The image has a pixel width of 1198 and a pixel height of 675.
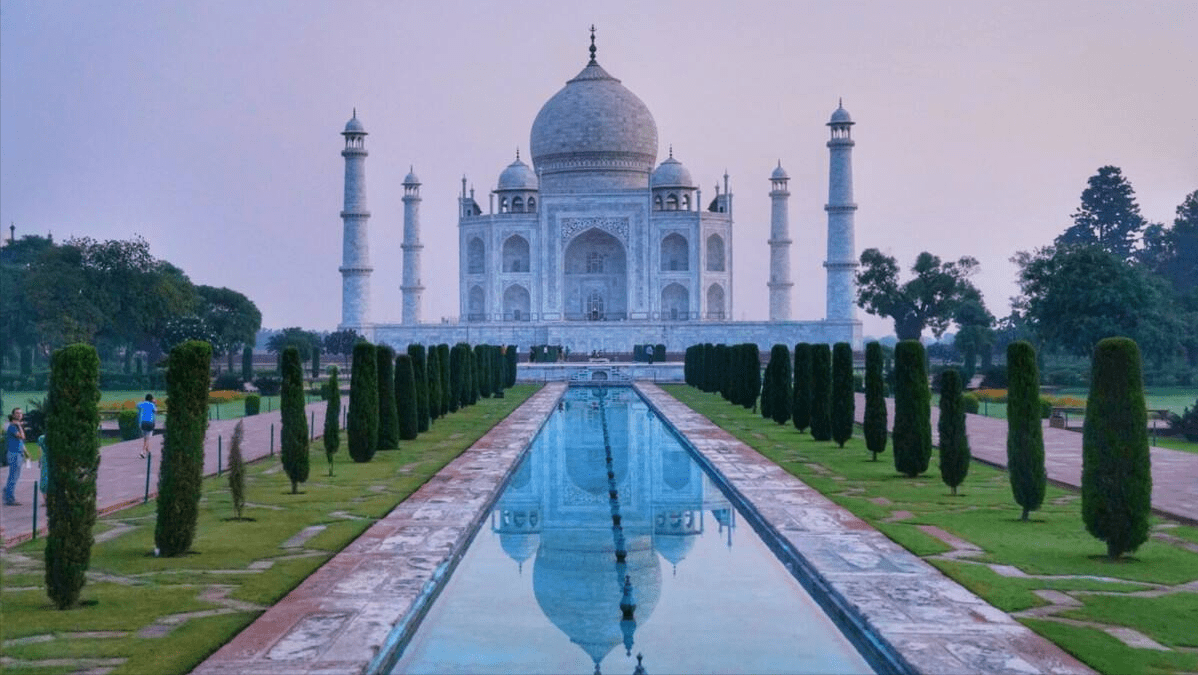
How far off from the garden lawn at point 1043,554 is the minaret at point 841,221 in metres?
28.9

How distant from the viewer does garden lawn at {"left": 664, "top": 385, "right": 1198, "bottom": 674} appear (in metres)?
6.03

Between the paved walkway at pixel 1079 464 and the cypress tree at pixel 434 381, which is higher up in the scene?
the cypress tree at pixel 434 381

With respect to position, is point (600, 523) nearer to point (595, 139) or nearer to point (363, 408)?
point (363, 408)

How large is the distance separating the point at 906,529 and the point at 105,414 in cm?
1356

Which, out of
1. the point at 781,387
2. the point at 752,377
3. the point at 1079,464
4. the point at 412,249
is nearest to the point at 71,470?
the point at 1079,464

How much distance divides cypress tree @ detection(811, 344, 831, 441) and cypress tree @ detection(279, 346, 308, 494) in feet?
23.1

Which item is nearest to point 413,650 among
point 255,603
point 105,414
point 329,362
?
point 255,603

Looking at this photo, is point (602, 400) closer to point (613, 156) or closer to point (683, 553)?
point (683, 553)

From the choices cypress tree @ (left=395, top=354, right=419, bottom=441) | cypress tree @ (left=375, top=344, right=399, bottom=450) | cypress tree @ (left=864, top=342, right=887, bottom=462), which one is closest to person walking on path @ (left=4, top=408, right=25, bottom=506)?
cypress tree @ (left=375, top=344, right=399, bottom=450)

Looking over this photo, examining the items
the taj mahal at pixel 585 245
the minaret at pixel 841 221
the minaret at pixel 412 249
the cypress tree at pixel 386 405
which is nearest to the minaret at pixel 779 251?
the taj mahal at pixel 585 245

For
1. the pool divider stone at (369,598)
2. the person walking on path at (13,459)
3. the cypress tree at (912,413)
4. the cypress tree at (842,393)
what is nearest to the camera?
the pool divider stone at (369,598)

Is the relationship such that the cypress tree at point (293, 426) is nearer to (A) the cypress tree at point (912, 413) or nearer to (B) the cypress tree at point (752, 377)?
(A) the cypress tree at point (912, 413)

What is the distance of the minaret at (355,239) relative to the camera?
4333cm

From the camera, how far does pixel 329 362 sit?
43.2 m
